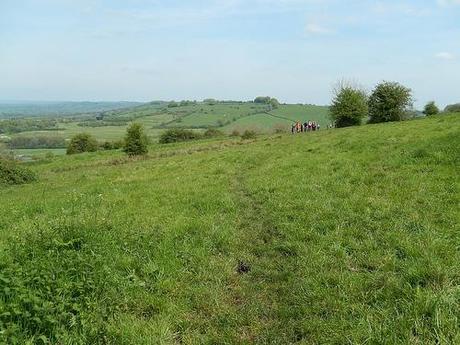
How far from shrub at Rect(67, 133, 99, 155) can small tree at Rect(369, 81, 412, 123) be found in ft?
150

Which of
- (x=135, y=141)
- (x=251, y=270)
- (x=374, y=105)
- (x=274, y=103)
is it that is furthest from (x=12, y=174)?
(x=274, y=103)

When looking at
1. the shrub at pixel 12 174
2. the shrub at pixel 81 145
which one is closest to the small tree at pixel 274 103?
the shrub at pixel 81 145

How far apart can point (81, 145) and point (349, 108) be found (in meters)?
44.9

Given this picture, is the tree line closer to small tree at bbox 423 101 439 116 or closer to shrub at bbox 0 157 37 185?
small tree at bbox 423 101 439 116

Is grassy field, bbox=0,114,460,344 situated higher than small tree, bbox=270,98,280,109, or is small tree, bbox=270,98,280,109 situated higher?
small tree, bbox=270,98,280,109

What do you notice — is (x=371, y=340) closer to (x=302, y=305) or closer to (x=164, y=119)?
(x=302, y=305)

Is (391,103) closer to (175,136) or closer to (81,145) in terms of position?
(175,136)

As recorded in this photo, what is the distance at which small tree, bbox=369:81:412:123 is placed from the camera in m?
54.2

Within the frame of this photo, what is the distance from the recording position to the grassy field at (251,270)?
17.9 feet

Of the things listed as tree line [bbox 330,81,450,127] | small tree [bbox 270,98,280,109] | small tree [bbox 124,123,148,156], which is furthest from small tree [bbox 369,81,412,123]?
small tree [bbox 270,98,280,109]

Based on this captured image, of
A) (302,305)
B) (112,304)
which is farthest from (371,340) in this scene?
(112,304)

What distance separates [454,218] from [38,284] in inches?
311

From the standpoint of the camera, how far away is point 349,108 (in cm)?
5578

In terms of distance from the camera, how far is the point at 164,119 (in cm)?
14800
